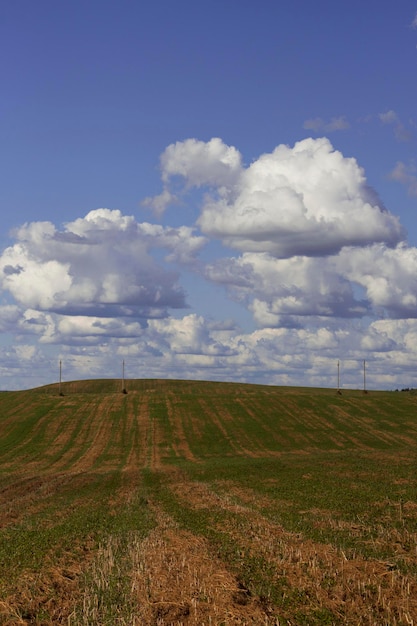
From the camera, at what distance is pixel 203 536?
92.3 feet

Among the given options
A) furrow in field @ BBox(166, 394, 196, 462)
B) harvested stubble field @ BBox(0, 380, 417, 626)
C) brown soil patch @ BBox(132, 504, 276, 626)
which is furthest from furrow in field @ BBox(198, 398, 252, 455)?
brown soil patch @ BBox(132, 504, 276, 626)

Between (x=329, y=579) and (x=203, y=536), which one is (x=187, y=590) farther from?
(x=203, y=536)

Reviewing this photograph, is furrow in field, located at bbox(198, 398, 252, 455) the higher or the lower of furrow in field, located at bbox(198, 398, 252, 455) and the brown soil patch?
the lower

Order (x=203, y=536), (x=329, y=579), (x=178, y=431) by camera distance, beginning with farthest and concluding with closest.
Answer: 1. (x=178, y=431)
2. (x=203, y=536)
3. (x=329, y=579)

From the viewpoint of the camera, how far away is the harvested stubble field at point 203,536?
17.4 m

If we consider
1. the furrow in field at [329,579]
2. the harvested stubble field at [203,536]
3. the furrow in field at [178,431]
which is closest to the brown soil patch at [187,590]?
the harvested stubble field at [203,536]

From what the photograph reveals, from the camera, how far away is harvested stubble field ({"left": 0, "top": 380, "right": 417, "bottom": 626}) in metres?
17.4

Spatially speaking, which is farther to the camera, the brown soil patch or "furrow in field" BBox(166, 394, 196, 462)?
"furrow in field" BBox(166, 394, 196, 462)

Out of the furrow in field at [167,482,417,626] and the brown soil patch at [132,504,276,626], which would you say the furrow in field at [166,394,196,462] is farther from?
the brown soil patch at [132,504,276,626]

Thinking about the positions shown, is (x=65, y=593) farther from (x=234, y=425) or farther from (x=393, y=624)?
(x=234, y=425)

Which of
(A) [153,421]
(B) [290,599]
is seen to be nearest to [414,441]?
(A) [153,421]

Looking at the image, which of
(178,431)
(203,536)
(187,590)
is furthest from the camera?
(178,431)

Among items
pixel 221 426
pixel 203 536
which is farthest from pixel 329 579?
pixel 221 426

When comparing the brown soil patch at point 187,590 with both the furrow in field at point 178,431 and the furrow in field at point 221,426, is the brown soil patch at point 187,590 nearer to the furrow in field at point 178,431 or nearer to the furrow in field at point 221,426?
the furrow in field at point 178,431
